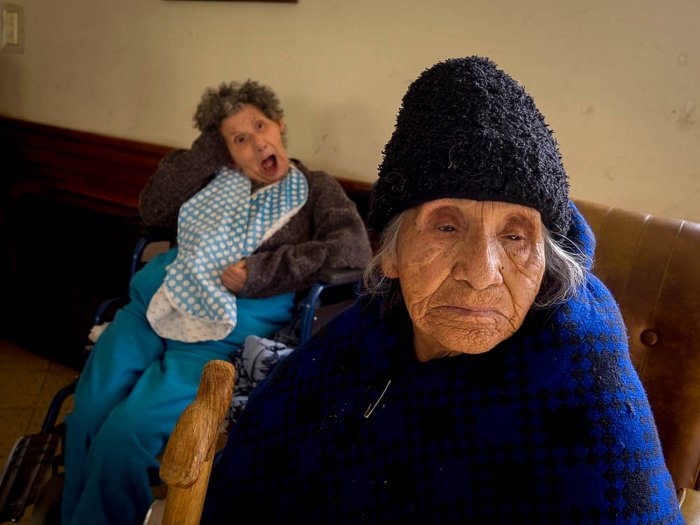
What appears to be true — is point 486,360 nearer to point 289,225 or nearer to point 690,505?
point 690,505

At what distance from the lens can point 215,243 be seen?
203cm

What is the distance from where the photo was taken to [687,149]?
1725mm

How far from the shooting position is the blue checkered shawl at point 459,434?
71cm

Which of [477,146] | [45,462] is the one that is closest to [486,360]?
[477,146]

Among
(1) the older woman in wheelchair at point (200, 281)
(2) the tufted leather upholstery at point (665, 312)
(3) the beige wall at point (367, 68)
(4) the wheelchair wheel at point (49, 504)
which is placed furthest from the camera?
(3) the beige wall at point (367, 68)

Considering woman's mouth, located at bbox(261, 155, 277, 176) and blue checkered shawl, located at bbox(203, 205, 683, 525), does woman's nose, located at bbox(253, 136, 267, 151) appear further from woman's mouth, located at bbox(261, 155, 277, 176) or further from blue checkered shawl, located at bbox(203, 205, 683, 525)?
blue checkered shawl, located at bbox(203, 205, 683, 525)

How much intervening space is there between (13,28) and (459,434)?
3700 millimetres

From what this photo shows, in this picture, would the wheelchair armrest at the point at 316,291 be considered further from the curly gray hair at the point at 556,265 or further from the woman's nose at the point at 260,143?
the curly gray hair at the point at 556,265

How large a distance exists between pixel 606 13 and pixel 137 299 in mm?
1663

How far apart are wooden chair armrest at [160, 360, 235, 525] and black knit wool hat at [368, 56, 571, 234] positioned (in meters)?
0.33

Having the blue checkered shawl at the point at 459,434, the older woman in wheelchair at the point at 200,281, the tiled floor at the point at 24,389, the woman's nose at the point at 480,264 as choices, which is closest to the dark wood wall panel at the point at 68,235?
the tiled floor at the point at 24,389

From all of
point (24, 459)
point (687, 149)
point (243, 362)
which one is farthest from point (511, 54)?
point (24, 459)

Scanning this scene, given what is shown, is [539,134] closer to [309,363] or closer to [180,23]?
[309,363]

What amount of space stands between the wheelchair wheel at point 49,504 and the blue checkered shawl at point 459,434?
1.99 feet
